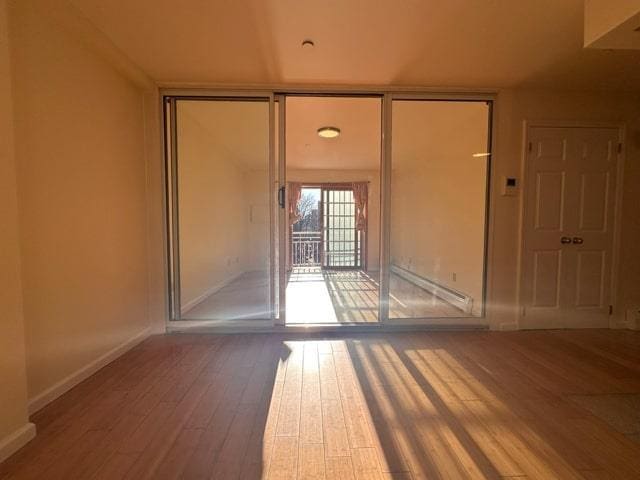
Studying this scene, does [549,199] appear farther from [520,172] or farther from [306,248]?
[306,248]

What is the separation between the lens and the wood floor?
1.44 m

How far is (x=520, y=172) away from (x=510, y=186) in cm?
18

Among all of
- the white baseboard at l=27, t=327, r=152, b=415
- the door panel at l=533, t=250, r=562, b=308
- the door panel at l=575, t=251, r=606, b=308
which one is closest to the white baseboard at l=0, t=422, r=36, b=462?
the white baseboard at l=27, t=327, r=152, b=415

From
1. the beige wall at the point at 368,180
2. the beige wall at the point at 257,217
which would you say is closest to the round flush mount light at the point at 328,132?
the beige wall at the point at 257,217

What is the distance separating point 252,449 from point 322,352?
1196mm

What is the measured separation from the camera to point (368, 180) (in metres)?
7.34

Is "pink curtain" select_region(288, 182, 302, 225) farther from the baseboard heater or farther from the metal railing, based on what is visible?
the baseboard heater

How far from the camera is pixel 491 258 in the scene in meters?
3.23

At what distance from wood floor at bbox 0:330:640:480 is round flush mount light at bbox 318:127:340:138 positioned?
10.1 ft

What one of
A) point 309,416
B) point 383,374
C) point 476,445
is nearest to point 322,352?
point 383,374

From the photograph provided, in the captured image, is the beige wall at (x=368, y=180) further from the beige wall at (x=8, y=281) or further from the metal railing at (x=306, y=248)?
the beige wall at (x=8, y=281)

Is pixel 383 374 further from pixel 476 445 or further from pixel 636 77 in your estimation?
pixel 636 77

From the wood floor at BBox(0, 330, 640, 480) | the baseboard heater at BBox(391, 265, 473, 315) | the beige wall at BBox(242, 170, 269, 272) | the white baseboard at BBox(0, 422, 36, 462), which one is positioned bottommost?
the wood floor at BBox(0, 330, 640, 480)

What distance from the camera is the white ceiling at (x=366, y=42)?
1.98 metres
